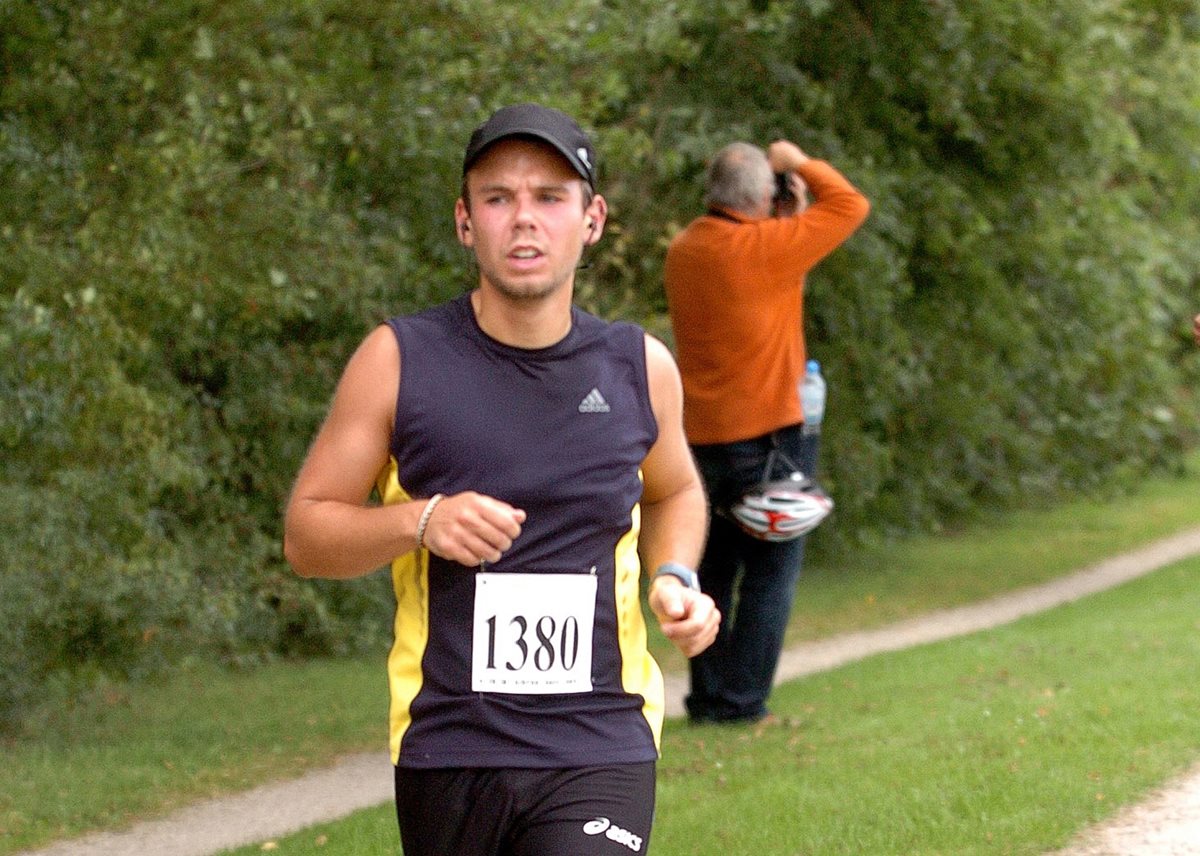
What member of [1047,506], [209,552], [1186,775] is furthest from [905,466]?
[1186,775]

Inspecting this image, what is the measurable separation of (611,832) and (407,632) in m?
0.51

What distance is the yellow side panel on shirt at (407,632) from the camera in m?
3.48

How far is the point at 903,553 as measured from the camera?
1658cm

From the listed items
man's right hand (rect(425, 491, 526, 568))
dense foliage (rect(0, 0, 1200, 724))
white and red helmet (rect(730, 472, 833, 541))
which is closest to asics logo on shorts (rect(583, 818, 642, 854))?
man's right hand (rect(425, 491, 526, 568))

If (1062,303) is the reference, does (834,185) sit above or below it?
above

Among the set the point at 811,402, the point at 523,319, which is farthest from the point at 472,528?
the point at 811,402

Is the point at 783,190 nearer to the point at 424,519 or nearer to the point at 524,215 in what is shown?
the point at 524,215

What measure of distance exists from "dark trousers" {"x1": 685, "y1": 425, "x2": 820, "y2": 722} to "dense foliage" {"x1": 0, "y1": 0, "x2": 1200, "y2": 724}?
2097 millimetres

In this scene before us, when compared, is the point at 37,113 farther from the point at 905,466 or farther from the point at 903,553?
the point at 903,553

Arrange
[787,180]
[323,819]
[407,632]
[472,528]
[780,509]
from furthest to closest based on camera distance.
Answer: [787,180] → [780,509] → [323,819] → [407,632] → [472,528]

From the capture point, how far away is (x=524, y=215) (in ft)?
11.4

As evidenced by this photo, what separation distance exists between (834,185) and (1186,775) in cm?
270

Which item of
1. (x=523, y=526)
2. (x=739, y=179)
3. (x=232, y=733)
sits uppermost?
(x=523, y=526)

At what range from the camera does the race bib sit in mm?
3430
